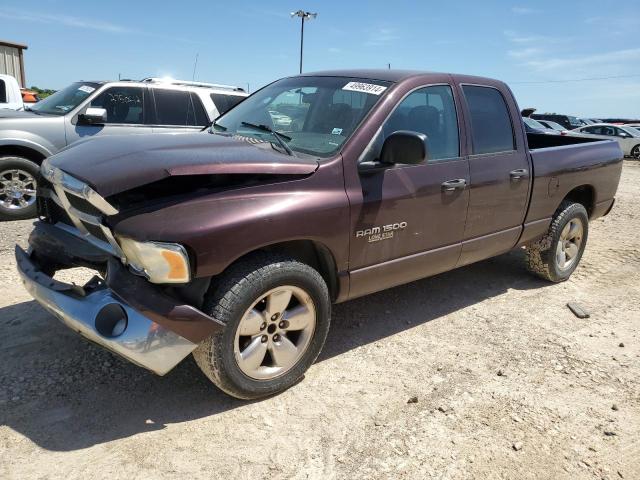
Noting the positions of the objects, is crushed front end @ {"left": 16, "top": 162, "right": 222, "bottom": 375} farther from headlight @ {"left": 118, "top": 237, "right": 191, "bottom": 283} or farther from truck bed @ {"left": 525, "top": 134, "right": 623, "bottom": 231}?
truck bed @ {"left": 525, "top": 134, "right": 623, "bottom": 231}

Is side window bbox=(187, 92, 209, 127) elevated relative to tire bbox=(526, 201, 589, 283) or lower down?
elevated

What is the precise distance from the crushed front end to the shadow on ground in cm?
46

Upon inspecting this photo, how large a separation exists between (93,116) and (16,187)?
4.19 feet

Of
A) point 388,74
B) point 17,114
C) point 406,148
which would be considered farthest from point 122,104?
point 406,148

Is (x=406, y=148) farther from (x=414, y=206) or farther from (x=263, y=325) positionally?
(x=263, y=325)

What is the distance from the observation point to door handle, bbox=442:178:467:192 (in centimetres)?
362

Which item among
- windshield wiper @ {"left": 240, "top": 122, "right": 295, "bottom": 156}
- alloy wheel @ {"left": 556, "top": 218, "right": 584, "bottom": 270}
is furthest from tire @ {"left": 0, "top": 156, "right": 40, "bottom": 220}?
alloy wheel @ {"left": 556, "top": 218, "right": 584, "bottom": 270}

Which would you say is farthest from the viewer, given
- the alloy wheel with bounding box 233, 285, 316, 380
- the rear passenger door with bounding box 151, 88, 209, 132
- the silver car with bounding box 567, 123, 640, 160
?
the silver car with bounding box 567, 123, 640, 160

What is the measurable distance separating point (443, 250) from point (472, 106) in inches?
45.4

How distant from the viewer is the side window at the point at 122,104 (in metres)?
7.00

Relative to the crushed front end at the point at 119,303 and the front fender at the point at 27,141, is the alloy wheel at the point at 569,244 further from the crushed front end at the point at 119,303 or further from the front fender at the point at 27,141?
the front fender at the point at 27,141

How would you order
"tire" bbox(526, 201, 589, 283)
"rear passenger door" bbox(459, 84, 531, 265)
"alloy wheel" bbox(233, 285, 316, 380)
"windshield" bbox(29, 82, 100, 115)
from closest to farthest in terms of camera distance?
"alloy wheel" bbox(233, 285, 316, 380), "rear passenger door" bbox(459, 84, 531, 265), "tire" bbox(526, 201, 589, 283), "windshield" bbox(29, 82, 100, 115)

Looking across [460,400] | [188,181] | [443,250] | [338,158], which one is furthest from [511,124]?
[188,181]

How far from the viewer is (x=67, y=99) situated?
279 inches
